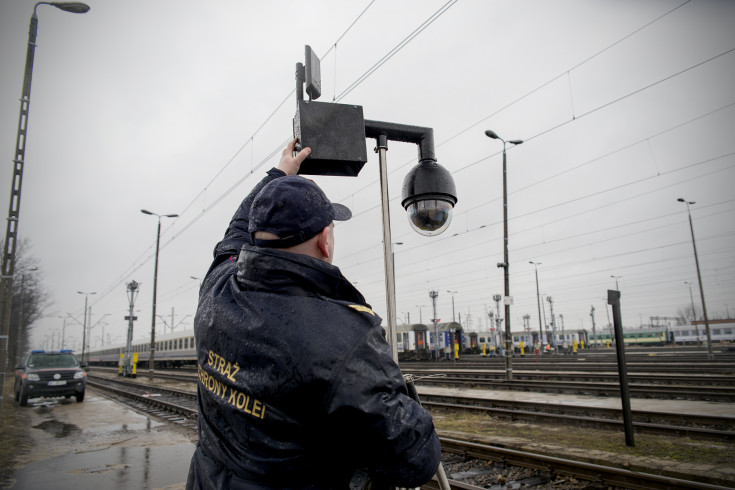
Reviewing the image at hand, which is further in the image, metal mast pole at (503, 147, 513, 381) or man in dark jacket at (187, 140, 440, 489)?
metal mast pole at (503, 147, 513, 381)

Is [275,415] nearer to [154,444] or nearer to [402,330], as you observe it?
[154,444]

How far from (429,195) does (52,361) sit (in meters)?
18.5

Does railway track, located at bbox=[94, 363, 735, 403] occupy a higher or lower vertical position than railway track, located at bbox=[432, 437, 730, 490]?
lower

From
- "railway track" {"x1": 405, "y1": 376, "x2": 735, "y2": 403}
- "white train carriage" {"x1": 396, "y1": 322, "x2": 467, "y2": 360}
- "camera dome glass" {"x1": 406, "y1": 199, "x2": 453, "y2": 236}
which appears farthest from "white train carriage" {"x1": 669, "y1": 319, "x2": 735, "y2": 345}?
"camera dome glass" {"x1": 406, "y1": 199, "x2": 453, "y2": 236}

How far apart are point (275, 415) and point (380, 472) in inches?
13.5

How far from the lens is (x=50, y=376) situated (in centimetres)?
1500

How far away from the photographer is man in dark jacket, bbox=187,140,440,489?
3.90 feet

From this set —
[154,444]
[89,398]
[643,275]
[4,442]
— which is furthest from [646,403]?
[643,275]

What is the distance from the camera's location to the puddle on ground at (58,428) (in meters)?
9.81

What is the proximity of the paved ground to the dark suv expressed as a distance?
7.08 ft

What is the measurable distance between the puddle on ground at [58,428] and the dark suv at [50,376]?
412cm

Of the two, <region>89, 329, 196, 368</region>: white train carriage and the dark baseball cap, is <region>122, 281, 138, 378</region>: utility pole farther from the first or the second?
the dark baseball cap

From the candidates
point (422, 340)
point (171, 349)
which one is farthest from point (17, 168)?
point (171, 349)

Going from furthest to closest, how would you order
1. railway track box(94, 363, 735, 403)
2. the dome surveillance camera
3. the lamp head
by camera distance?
railway track box(94, 363, 735, 403) → the lamp head → the dome surveillance camera
